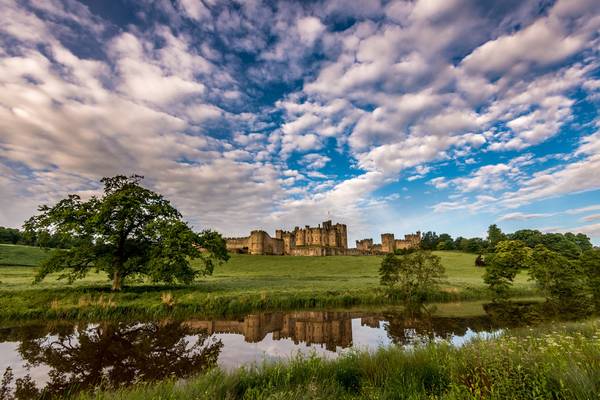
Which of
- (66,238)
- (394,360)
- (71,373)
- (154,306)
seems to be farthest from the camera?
(66,238)

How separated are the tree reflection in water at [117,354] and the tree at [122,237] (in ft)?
26.5

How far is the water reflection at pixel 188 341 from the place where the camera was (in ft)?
36.2

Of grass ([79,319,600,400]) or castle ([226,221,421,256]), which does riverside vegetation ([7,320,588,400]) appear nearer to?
grass ([79,319,600,400])

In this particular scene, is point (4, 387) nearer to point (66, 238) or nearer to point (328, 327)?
point (328, 327)

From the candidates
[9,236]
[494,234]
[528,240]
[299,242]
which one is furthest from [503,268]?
[9,236]

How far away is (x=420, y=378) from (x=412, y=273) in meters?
22.9

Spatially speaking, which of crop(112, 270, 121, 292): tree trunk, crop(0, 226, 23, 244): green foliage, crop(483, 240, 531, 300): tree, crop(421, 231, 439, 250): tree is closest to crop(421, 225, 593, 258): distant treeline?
crop(421, 231, 439, 250): tree

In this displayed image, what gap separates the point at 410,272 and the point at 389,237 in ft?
405

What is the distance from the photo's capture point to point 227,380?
24.3 feet

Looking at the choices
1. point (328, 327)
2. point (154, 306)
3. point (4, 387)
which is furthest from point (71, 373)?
point (328, 327)

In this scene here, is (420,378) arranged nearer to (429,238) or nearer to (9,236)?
(9,236)

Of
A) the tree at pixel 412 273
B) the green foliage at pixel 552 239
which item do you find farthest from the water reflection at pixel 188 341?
the green foliage at pixel 552 239

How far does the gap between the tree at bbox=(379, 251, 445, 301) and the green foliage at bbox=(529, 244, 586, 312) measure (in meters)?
8.36

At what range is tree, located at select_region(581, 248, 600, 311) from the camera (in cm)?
2377
